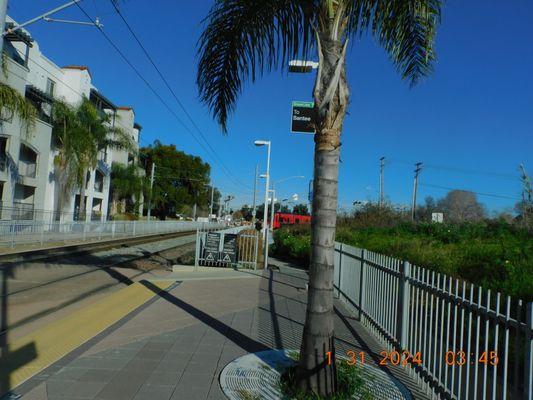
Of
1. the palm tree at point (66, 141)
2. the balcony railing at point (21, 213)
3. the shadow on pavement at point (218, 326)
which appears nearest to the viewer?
the shadow on pavement at point (218, 326)

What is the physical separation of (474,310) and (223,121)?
13.9 ft

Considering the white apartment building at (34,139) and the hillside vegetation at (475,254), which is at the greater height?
the white apartment building at (34,139)

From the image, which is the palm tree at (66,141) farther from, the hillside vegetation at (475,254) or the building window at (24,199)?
the hillside vegetation at (475,254)

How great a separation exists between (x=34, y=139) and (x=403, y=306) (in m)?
30.3

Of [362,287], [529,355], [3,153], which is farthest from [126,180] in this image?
[529,355]

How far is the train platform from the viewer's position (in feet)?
13.9

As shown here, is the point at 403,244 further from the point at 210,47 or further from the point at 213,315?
the point at 210,47

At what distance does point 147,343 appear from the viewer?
5.68 meters

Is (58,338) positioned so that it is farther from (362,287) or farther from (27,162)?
(27,162)

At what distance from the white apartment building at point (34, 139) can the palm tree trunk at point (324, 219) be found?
59.3ft

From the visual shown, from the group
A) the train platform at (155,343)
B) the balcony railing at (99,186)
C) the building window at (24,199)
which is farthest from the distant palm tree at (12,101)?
the balcony railing at (99,186)

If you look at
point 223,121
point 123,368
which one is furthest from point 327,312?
point 223,121

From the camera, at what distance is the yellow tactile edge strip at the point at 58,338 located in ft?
15.2

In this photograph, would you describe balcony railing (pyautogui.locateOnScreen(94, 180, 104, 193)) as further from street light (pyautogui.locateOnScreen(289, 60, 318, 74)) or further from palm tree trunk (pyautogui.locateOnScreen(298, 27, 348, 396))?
palm tree trunk (pyautogui.locateOnScreen(298, 27, 348, 396))
